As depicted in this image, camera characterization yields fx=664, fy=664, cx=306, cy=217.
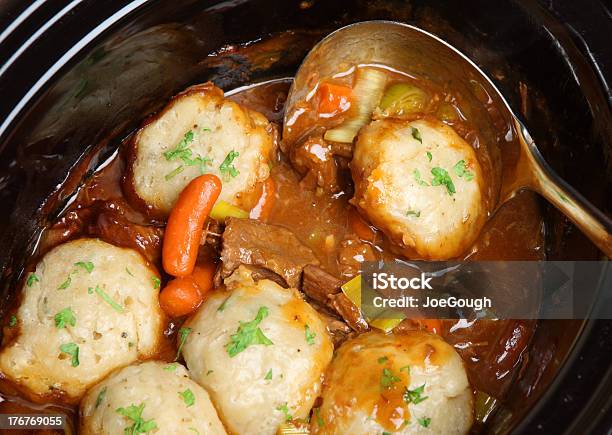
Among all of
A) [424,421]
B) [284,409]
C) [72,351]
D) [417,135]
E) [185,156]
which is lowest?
[424,421]

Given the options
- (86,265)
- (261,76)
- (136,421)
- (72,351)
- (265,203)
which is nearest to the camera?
(136,421)

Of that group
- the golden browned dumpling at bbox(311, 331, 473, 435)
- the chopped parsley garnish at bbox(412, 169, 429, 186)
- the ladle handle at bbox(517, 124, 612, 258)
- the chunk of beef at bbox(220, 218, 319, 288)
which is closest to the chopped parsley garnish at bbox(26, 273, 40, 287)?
the chunk of beef at bbox(220, 218, 319, 288)

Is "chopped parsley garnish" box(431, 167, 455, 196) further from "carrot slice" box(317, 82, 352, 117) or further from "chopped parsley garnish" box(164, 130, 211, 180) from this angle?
"chopped parsley garnish" box(164, 130, 211, 180)

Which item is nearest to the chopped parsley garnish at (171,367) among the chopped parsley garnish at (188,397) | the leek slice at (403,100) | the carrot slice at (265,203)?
the chopped parsley garnish at (188,397)

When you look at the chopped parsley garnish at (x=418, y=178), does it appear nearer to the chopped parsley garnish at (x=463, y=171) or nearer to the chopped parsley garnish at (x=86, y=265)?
the chopped parsley garnish at (x=463, y=171)

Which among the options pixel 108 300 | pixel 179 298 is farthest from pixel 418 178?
pixel 108 300

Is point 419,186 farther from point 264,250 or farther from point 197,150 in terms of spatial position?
point 197,150
